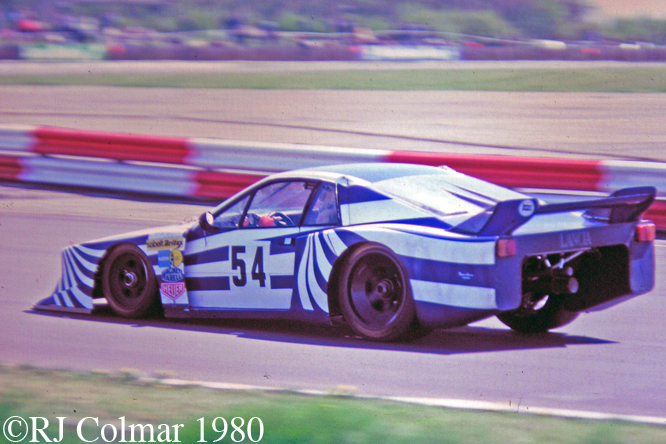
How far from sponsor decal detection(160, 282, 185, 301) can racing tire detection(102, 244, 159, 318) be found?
0.27ft

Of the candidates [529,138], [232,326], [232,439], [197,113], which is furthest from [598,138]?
[232,439]

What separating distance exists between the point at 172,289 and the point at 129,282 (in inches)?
16.4

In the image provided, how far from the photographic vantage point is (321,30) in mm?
25641

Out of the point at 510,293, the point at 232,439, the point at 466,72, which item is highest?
the point at 466,72

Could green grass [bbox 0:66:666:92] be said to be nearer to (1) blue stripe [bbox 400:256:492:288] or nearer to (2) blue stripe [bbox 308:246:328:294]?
(2) blue stripe [bbox 308:246:328:294]

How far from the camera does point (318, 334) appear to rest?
22.4 ft

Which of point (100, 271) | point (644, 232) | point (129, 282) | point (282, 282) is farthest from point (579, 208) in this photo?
point (100, 271)

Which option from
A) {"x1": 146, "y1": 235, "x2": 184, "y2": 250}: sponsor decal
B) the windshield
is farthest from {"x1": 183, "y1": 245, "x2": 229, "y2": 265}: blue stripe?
the windshield

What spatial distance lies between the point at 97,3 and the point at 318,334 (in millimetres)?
15678

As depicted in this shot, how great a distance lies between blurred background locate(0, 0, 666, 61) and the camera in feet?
64.0

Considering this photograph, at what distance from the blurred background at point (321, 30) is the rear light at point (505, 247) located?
687 cm

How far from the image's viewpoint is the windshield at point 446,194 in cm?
621

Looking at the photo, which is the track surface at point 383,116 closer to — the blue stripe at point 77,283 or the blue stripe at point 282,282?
the blue stripe at point 77,283

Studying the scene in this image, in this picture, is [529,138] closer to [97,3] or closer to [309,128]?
[309,128]
